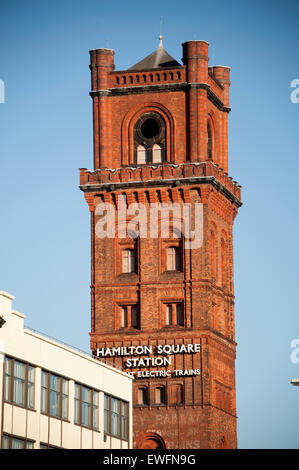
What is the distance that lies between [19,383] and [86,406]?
10853mm

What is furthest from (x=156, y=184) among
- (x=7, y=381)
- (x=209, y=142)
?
(x=7, y=381)

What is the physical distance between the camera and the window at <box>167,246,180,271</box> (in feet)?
421

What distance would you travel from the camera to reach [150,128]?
132 m

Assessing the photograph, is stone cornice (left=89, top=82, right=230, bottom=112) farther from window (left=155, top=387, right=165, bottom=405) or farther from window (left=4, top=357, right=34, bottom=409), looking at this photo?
window (left=4, top=357, right=34, bottom=409)

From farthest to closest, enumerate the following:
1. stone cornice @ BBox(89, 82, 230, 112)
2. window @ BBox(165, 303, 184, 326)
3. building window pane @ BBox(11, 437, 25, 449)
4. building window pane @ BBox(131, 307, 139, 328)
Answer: stone cornice @ BBox(89, 82, 230, 112) < building window pane @ BBox(131, 307, 139, 328) < window @ BBox(165, 303, 184, 326) < building window pane @ BBox(11, 437, 25, 449)

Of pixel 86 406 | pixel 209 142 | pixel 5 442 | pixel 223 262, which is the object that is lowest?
pixel 5 442

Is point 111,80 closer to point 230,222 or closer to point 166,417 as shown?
point 230,222

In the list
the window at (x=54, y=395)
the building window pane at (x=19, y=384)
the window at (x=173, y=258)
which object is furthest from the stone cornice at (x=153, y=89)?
the building window pane at (x=19, y=384)

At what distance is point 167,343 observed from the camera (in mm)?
126312

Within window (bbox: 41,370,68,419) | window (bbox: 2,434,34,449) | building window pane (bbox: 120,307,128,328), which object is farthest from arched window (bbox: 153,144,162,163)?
window (bbox: 2,434,34,449)

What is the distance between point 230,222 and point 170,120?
404 inches

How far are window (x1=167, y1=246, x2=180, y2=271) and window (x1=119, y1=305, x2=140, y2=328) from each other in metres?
4.10

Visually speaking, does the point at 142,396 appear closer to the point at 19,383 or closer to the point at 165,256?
the point at 165,256

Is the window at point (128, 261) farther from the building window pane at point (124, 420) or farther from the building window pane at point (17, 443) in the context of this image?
the building window pane at point (17, 443)
